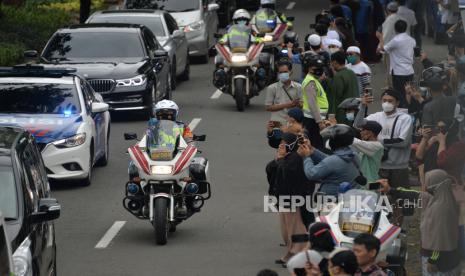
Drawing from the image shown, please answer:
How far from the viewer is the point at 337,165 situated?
565 inches

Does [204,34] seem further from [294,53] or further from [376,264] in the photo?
[376,264]

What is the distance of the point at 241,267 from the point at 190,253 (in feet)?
3.13

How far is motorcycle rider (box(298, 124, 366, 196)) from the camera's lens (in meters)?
14.4

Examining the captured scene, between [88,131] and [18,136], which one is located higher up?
[18,136]

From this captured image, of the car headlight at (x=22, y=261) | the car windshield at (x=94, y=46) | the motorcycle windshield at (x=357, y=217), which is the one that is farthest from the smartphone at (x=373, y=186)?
the car windshield at (x=94, y=46)

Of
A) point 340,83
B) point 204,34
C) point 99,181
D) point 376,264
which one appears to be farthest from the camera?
point 204,34

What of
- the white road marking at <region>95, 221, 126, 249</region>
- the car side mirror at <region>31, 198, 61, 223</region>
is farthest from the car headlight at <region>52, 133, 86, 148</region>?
the car side mirror at <region>31, 198, 61, 223</region>

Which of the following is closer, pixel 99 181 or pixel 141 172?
pixel 141 172

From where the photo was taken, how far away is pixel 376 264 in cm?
1152

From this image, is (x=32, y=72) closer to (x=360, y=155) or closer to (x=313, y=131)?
(x=313, y=131)

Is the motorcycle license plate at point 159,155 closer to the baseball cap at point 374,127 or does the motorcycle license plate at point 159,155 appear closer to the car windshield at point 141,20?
the baseball cap at point 374,127

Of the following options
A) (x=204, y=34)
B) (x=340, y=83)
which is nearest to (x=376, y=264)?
(x=340, y=83)

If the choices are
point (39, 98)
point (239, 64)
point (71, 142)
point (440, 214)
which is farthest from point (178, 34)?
point (440, 214)

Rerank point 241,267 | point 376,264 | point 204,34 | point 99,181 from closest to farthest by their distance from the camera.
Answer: point 376,264, point 241,267, point 99,181, point 204,34
